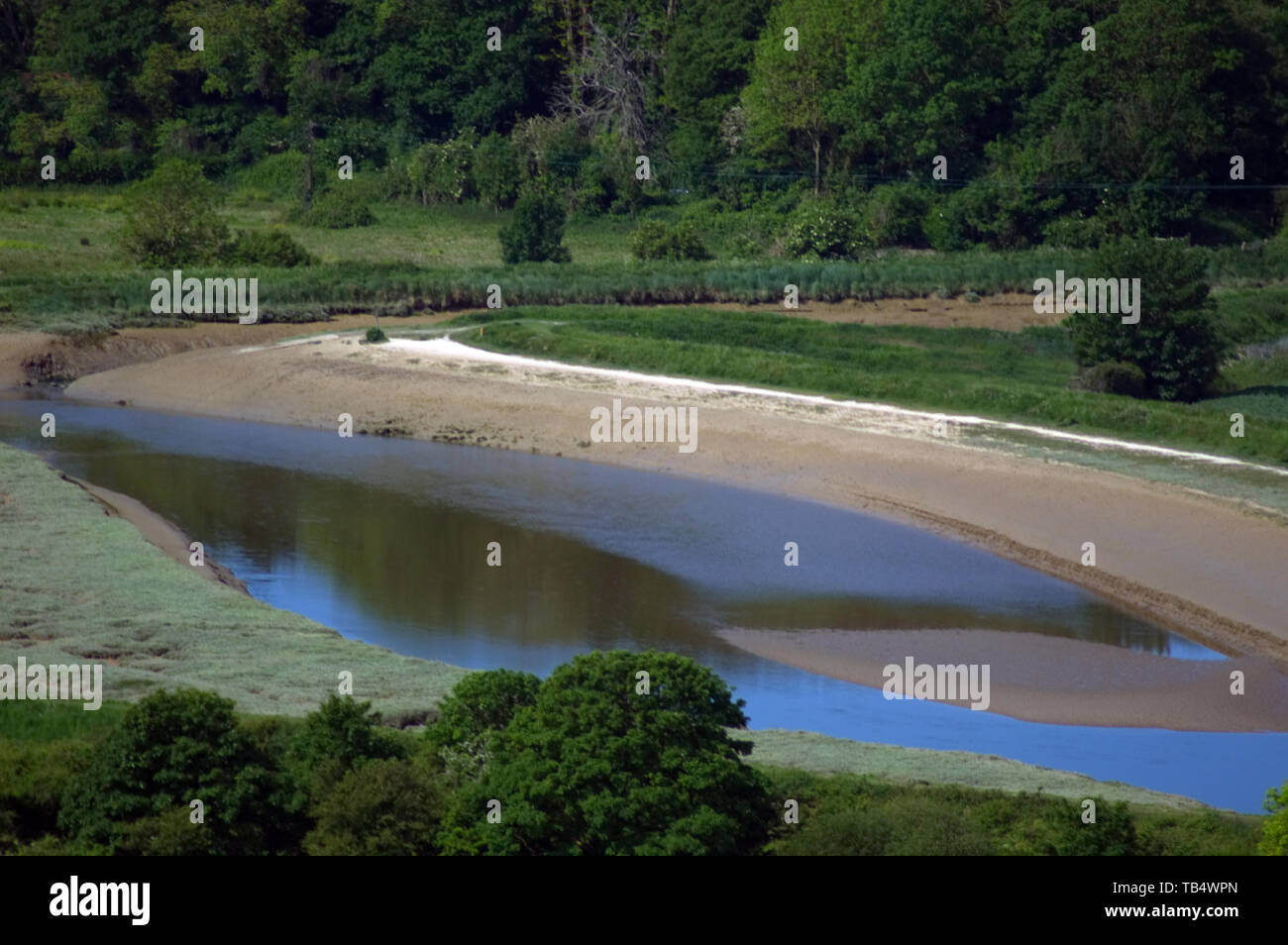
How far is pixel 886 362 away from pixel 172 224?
26.1m

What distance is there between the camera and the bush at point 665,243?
6444 cm

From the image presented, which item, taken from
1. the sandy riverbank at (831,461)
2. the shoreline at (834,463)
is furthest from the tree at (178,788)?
the shoreline at (834,463)

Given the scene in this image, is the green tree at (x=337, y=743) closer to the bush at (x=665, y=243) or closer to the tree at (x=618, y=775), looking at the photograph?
the tree at (x=618, y=775)

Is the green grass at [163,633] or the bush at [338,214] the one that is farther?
the bush at [338,214]

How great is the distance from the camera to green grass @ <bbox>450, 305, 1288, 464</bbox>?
3538 centimetres

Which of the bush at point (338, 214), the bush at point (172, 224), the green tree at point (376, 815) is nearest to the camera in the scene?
the green tree at point (376, 815)

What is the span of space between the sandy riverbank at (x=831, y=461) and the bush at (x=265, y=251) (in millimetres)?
11381

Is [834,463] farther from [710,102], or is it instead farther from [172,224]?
[710,102]

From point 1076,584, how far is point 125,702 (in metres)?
15.2

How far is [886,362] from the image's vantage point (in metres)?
44.5

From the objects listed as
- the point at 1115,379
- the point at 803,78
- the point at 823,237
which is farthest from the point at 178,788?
the point at 803,78

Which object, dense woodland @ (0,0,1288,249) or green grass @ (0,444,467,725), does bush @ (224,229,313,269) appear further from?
green grass @ (0,444,467,725)

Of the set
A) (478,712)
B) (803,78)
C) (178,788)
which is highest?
(803,78)
